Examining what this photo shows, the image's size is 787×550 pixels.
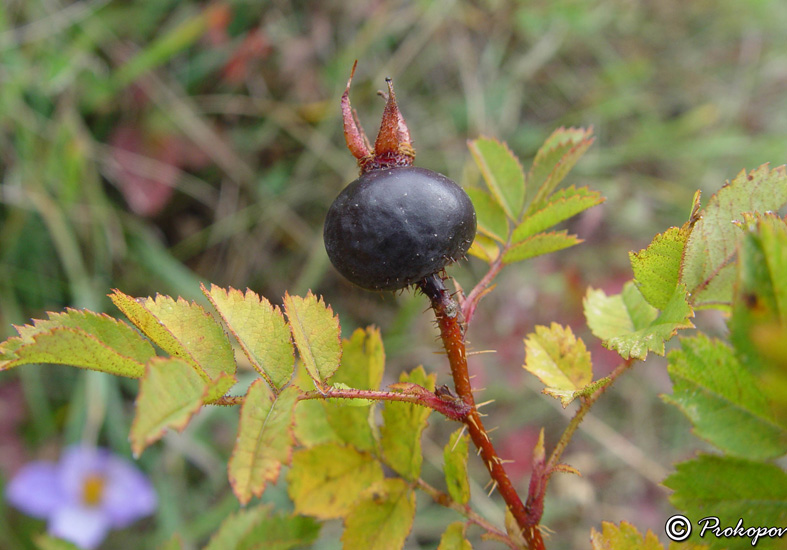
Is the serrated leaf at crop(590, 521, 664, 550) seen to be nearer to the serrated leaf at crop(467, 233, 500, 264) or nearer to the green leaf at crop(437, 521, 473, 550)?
the green leaf at crop(437, 521, 473, 550)

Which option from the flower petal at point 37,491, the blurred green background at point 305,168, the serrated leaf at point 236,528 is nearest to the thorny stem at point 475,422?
the serrated leaf at point 236,528

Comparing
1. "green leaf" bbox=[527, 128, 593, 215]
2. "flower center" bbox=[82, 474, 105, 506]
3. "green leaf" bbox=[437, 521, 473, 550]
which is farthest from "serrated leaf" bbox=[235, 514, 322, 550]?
"flower center" bbox=[82, 474, 105, 506]

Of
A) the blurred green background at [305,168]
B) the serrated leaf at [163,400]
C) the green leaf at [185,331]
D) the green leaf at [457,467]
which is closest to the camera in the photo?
the serrated leaf at [163,400]

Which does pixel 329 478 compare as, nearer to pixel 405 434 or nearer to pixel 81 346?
pixel 405 434

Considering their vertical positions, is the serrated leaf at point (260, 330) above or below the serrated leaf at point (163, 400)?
above

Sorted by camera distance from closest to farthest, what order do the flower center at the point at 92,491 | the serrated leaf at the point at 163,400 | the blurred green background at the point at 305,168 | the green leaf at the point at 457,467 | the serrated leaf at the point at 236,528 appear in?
the serrated leaf at the point at 163,400 → the green leaf at the point at 457,467 → the serrated leaf at the point at 236,528 → the flower center at the point at 92,491 → the blurred green background at the point at 305,168

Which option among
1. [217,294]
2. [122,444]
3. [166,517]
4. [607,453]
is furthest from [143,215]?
[607,453]

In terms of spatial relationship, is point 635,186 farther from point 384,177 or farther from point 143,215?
point 384,177

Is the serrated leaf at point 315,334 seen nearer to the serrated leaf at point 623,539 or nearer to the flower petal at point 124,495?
the serrated leaf at point 623,539
